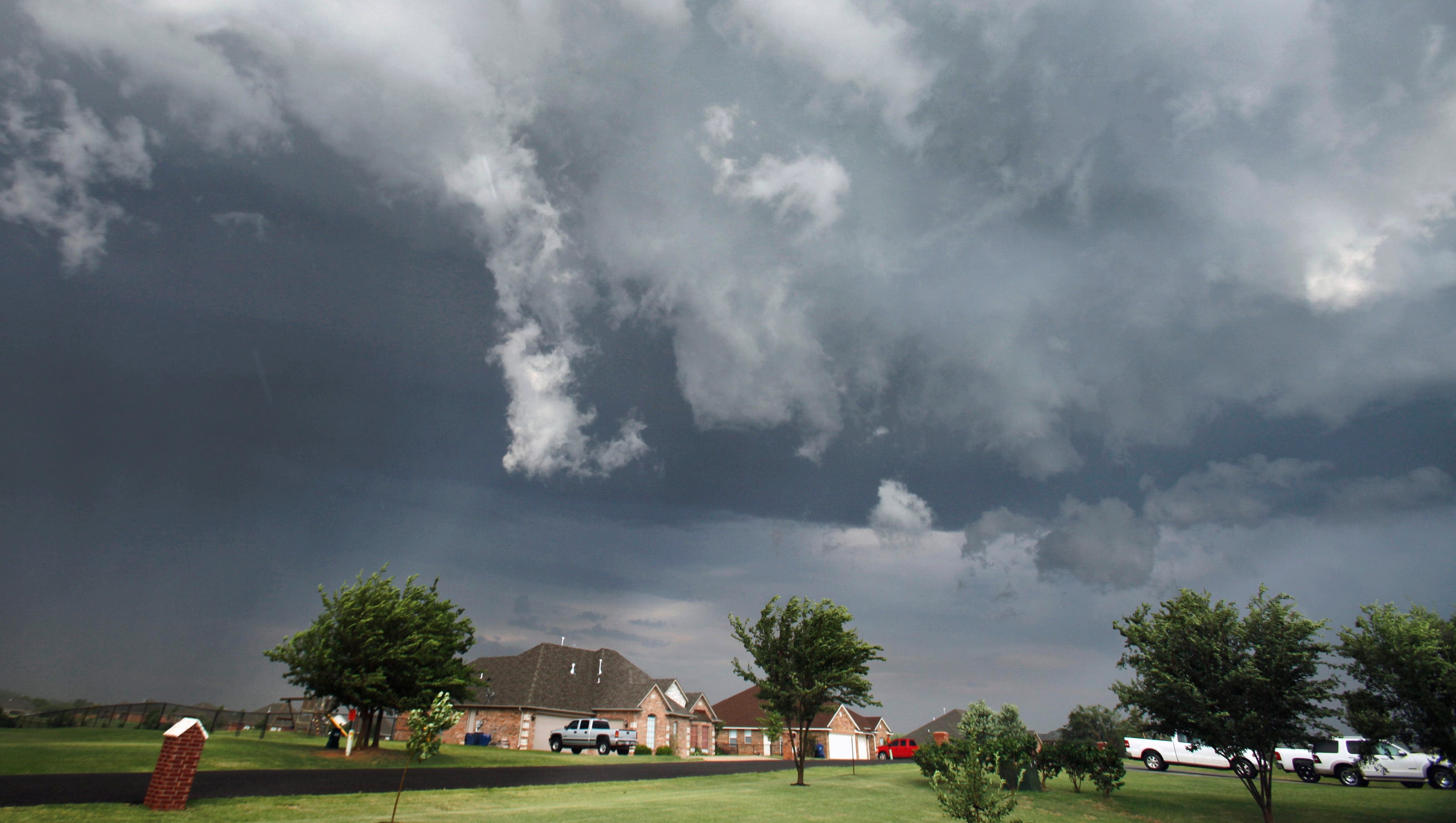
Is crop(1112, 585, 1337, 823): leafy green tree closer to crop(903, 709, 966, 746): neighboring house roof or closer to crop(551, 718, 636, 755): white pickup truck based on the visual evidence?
crop(551, 718, 636, 755): white pickup truck

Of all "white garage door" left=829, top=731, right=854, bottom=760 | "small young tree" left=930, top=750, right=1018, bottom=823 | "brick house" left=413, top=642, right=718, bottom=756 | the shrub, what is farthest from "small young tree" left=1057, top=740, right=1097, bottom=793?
"white garage door" left=829, top=731, right=854, bottom=760

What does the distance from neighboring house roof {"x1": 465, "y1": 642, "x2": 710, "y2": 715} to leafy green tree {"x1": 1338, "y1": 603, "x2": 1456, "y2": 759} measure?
51028 millimetres

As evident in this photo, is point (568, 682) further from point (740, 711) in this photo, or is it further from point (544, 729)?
point (740, 711)

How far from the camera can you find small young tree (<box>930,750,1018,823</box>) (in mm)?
11883

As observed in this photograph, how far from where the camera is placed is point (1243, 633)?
76.8 ft

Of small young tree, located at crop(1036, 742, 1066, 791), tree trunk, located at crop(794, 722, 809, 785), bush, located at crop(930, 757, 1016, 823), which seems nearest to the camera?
bush, located at crop(930, 757, 1016, 823)

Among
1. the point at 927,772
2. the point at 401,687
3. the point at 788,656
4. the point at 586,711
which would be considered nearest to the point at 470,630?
the point at 401,687

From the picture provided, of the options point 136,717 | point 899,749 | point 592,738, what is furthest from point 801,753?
point 899,749

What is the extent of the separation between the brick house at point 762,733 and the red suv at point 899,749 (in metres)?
3.67

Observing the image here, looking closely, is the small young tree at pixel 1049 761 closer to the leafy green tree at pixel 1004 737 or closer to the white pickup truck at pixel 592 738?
the leafy green tree at pixel 1004 737

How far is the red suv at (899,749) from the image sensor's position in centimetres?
7175

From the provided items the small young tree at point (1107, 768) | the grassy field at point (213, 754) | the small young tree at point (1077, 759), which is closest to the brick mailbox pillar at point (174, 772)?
the grassy field at point (213, 754)

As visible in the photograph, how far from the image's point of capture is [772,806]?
21000 millimetres

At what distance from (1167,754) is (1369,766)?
1229 centimetres
